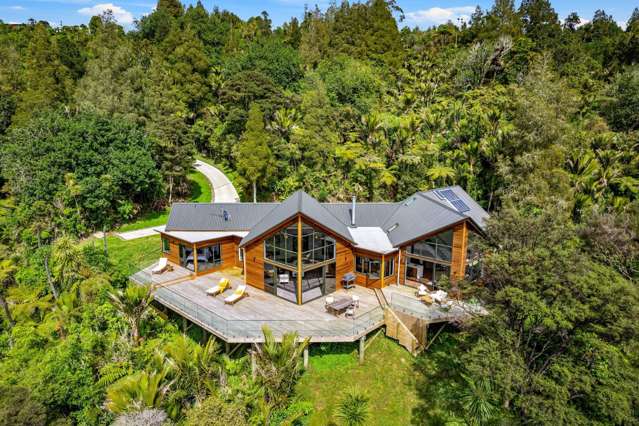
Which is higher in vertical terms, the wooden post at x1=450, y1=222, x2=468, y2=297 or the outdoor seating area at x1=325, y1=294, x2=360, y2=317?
the wooden post at x1=450, y1=222, x2=468, y2=297

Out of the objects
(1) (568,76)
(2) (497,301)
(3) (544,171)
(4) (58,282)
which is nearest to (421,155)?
(3) (544,171)

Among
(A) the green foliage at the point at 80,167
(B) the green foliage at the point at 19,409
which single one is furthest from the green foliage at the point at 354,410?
(A) the green foliage at the point at 80,167

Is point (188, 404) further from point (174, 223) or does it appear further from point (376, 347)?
point (174, 223)

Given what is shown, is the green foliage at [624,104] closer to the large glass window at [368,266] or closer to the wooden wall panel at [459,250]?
the wooden wall panel at [459,250]

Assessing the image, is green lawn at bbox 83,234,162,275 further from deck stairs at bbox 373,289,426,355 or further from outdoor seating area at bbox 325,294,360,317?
deck stairs at bbox 373,289,426,355

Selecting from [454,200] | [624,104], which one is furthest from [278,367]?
[624,104]

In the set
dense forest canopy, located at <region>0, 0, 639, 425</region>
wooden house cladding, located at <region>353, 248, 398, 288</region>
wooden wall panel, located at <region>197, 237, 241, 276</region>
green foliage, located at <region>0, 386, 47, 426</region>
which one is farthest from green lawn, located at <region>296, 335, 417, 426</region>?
green foliage, located at <region>0, 386, 47, 426</region>

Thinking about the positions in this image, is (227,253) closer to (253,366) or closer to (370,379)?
(253,366)
